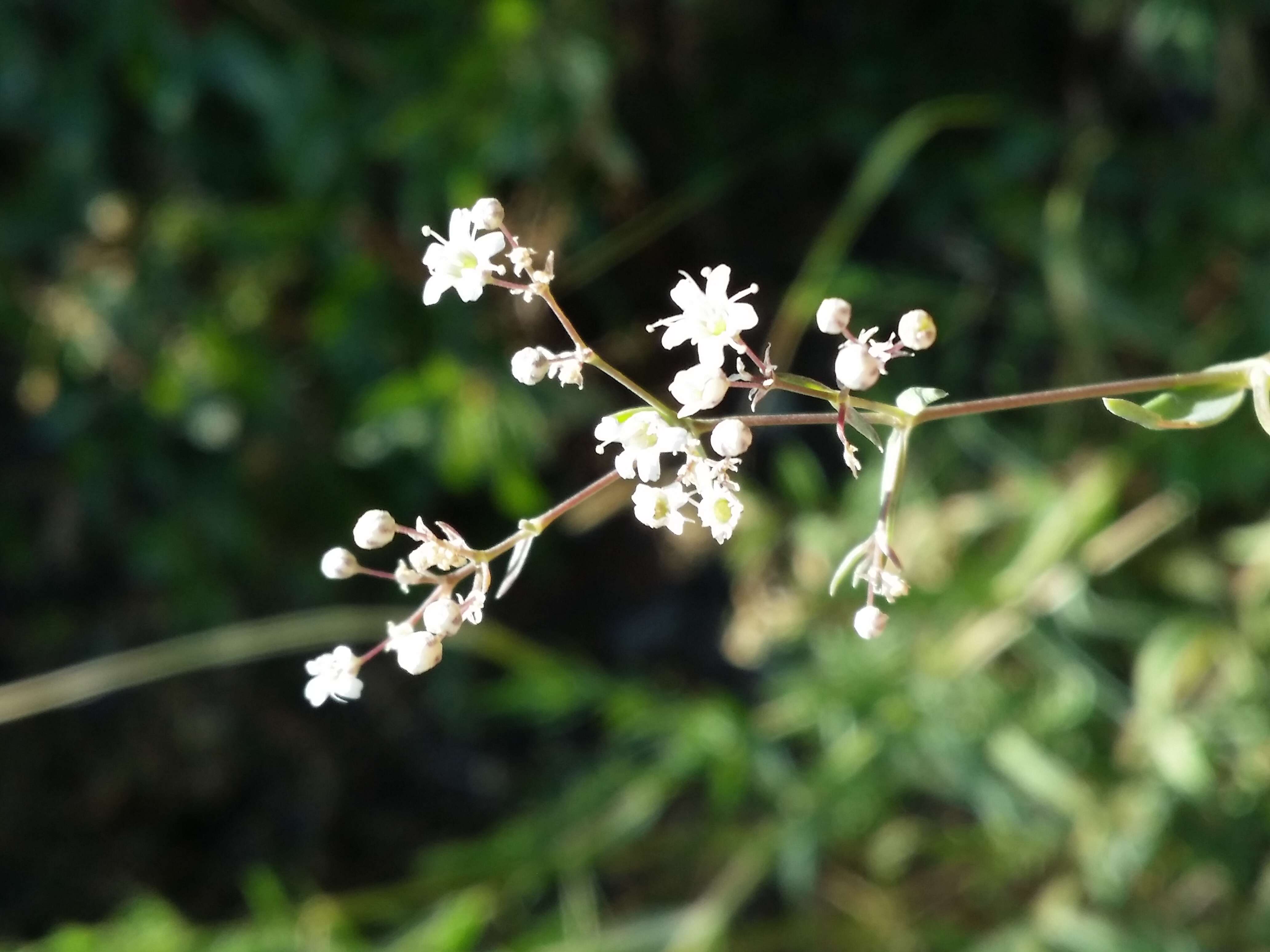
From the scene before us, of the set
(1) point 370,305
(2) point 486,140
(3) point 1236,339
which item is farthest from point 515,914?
(3) point 1236,339

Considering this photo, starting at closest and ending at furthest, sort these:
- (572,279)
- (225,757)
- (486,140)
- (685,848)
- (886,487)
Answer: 1. (886,487)
2. (486,140)
3. (572,279)
4. (685,848)
5. (225,757)

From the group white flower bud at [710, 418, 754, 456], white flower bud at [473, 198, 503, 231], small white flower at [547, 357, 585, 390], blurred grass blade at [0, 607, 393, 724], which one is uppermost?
blurred grass blade at [0, 607, 393, 724]

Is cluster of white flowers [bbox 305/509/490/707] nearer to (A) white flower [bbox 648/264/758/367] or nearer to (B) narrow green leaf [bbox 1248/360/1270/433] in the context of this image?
(A) white flower [bbox 648/264/758/367]

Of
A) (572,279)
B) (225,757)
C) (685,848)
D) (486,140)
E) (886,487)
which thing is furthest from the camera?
(225,757)

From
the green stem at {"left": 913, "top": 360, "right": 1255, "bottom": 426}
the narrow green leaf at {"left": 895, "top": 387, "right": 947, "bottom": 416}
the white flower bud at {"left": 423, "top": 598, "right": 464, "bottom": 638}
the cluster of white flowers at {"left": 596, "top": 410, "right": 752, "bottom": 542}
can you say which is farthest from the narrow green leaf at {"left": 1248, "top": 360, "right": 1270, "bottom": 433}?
the white flower bud at {"left": 423, "top": 598, "right": 464, "bottom": 638}

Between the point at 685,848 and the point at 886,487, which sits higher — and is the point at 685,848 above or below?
above

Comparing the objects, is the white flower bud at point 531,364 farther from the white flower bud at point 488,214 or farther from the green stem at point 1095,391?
the green stem at point 1095,391

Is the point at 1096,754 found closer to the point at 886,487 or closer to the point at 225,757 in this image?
the point at 886,487
